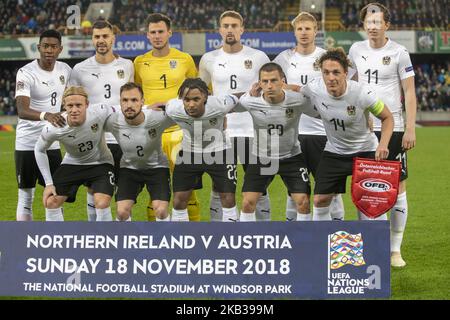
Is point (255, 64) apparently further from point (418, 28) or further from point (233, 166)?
point (418, 28)

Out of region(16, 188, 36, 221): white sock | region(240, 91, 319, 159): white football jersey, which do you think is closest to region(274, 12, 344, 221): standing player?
region(240, 91, 319, 159): white football jersey

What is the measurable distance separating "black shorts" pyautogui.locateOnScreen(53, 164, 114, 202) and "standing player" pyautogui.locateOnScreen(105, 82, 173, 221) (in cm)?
12

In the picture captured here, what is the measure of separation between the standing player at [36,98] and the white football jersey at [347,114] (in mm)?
2586

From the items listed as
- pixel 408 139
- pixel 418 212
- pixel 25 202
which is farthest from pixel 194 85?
pixel 418 212

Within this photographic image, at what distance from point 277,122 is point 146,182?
51.8 inches

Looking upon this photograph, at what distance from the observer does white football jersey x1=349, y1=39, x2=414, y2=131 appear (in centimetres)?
730

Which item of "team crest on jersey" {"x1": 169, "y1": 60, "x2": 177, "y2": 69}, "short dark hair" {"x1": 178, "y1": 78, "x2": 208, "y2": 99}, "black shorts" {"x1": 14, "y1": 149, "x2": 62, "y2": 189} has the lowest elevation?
"black shorts" {"x1": 14, "y1": 149, "x2": 62, "y2": 189}

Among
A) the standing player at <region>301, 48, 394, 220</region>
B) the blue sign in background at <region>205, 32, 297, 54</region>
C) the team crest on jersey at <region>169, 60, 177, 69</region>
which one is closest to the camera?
the standing player at <region>301, 48, 394, 220</region>

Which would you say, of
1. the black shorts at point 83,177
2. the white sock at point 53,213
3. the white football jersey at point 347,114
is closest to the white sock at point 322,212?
the white football jersey at point 347,114

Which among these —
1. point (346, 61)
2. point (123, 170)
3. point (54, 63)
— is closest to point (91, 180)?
point (123, 170)

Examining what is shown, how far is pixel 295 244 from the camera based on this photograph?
5.74 metres

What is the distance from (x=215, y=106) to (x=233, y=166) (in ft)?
1.96

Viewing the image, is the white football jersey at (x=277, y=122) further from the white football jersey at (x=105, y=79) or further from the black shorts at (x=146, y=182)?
the white football jersey at (x=105, y=79)

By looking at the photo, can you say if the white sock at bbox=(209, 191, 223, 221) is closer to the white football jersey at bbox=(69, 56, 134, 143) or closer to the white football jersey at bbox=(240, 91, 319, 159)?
the white football jersey at bbox=(240, 91, 319, 159)
